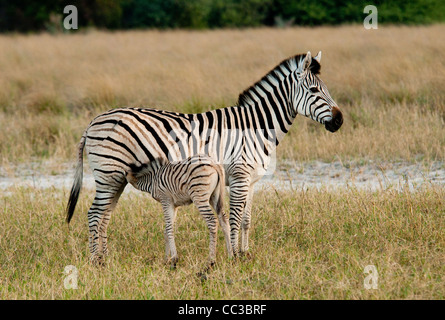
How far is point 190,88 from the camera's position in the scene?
13.3 meters

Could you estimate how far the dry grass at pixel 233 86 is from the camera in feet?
33.8

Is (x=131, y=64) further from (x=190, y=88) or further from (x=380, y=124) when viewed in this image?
(x=380, y=124)

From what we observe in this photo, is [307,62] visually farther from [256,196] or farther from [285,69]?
[256,196]

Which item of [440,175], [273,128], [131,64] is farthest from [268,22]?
[273,128]

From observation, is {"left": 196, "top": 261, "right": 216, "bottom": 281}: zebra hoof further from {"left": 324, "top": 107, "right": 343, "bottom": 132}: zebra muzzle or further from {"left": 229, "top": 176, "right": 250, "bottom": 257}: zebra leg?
{"left": 324, "top": 107, "right": 343, "bottom": 132}: zebra muzzle

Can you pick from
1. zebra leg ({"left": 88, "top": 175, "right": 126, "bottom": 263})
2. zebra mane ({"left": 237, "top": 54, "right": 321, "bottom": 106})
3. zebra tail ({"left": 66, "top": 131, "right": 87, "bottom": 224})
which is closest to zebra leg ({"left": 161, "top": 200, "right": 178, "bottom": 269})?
zebra leg ({"left": 88, "top": 175, "right": 126, "bottom": 263})

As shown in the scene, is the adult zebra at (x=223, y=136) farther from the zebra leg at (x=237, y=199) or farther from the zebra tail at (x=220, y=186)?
the zebra tail at (x=220, y=186)

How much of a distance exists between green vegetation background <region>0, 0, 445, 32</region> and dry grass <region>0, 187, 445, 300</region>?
2145 cm

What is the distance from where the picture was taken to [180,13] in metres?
32.4

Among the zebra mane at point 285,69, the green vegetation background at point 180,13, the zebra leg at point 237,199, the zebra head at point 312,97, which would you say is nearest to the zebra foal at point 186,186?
the zebra leg at point 237,199

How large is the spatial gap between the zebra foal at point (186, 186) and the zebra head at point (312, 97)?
3.67ft

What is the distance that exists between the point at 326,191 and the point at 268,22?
2641 centimetres

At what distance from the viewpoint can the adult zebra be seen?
598 cm

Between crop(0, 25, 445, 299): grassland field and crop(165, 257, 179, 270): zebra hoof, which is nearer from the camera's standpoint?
crop(0, 25, 445, 299): grassland field
